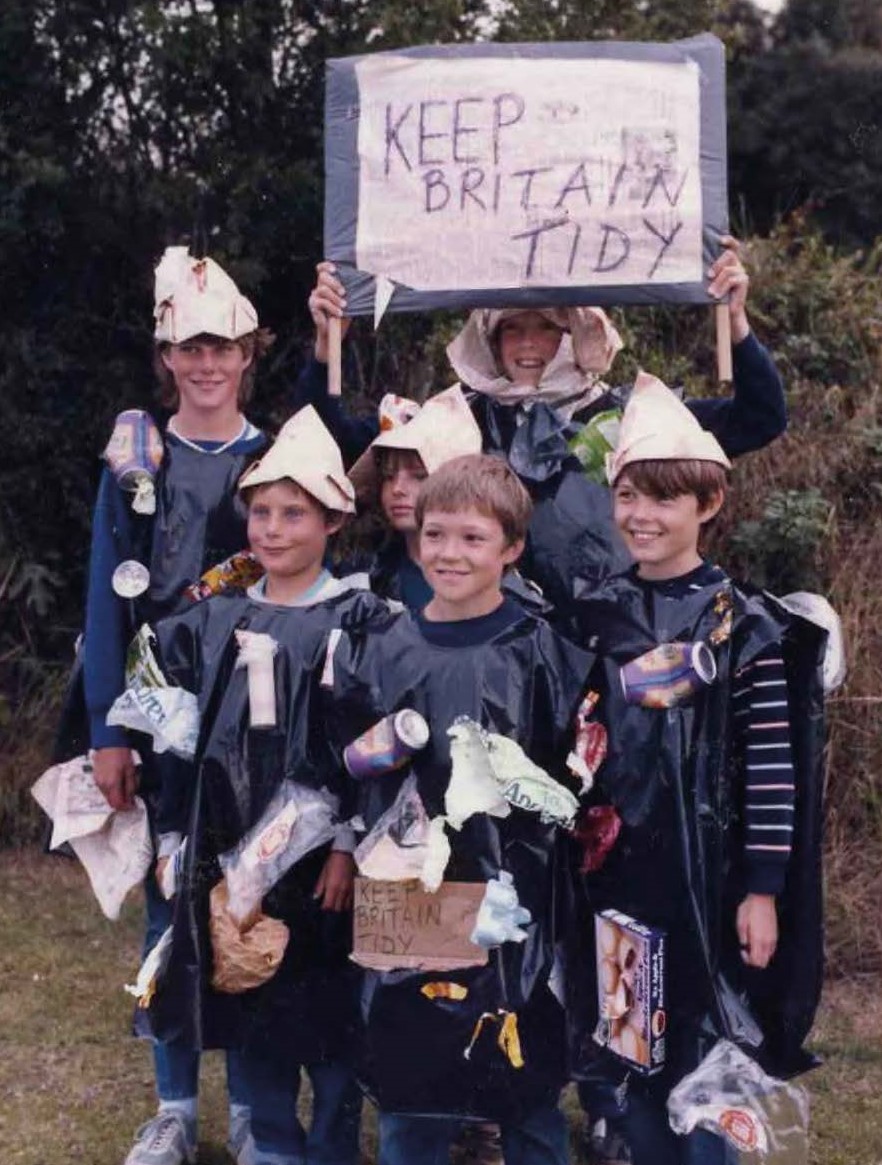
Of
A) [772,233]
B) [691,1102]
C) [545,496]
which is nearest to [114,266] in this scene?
[772,233]

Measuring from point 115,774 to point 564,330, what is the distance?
60.3 inches

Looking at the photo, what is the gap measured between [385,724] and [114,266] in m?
4.24

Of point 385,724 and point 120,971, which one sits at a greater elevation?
point 385,724

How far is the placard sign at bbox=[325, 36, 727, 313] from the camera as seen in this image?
3.77 metres

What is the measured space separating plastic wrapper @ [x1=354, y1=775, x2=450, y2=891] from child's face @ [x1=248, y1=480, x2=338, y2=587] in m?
0.60

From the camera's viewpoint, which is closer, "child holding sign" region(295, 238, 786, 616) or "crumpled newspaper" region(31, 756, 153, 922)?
"child holding sign" region(295, 238, 786, 616)

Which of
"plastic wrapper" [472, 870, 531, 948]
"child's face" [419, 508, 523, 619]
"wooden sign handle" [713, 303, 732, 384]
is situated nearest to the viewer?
"plastic wrapper" [472, 870, 531, 948]

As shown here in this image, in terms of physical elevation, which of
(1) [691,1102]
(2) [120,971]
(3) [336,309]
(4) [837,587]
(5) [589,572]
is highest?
(3) [336,309]

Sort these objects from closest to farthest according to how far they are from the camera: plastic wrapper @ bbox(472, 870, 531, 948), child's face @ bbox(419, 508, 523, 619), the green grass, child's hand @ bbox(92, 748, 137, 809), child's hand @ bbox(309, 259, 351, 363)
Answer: plastic wrapper @ bbox(472, 870, 531, 948) < child's face @ bbox(419, 508, 523, 619) < child's hand @ bbox(309, 259, 351, 363) < child's hand @ bbox(92, 748, 137, 809) < the green grass

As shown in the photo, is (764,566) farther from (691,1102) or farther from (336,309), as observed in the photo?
(691,1102)

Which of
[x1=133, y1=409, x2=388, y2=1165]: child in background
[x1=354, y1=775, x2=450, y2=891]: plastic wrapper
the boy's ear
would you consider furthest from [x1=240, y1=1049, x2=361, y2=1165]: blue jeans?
the boy's ear

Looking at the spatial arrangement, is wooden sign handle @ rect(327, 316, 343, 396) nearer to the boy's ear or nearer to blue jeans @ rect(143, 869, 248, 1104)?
the boy's ear

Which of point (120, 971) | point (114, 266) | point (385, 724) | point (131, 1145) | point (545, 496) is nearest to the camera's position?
point (385, 724)

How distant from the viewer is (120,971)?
544 cm
